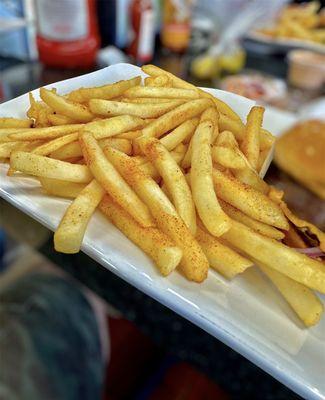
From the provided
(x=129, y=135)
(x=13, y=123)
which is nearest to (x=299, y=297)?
(x=129, y=135)

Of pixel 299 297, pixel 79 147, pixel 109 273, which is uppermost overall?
pixel 79 147

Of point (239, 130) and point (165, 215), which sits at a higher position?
point (239, 130)

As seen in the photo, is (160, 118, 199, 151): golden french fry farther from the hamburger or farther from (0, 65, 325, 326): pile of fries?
the hamburger

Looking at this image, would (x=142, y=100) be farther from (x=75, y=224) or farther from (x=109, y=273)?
(x=109, y=273)

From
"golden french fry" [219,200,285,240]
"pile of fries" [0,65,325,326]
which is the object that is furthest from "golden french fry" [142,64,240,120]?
"golden french fry" [219,200,285,240]

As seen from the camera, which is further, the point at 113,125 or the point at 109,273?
the point at 109,273

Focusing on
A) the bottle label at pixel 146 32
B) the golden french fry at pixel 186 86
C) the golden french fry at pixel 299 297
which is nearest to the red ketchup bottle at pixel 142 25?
the bottle label at pixel 146 32

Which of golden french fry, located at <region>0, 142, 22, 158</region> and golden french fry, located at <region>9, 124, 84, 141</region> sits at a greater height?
golden french fry, located at <region>9, 124, 84, 141</region>
